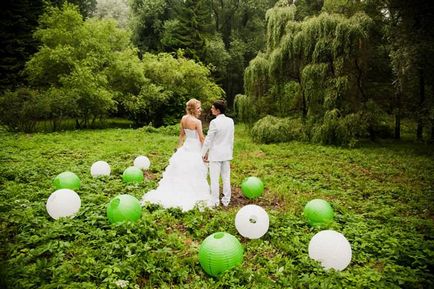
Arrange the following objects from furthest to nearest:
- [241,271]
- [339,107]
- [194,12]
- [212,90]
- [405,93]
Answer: [194,12], [212,90], [405,93], [339,107], [241,271]

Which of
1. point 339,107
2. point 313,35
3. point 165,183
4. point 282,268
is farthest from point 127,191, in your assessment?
point 313,35

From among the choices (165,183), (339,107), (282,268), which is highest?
(339,107)

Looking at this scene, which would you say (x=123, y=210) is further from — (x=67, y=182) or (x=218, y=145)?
(x=67, y=182)

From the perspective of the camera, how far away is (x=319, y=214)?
6.12 metres

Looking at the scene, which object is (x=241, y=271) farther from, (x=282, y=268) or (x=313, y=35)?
(x=313, y=35)

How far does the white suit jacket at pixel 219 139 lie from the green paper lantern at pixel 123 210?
2022 mm

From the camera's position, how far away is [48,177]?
28.9 feet

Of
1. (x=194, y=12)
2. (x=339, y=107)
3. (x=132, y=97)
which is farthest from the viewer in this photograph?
(x=194, y=12)

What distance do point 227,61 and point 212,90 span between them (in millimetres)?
8283

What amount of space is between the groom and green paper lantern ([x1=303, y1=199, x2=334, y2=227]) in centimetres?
188

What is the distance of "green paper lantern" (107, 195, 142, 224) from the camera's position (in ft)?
18.3

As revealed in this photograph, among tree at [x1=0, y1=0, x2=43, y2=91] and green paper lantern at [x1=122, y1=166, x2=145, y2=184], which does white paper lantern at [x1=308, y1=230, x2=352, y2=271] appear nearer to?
green paper lantern at [x1=122, y1=166, x2=145, y2=184]

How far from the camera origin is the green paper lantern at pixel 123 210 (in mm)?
5586

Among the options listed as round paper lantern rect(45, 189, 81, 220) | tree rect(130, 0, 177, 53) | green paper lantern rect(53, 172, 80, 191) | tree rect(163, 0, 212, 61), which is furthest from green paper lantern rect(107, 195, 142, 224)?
tree rect(130, 0, 177, 53)
